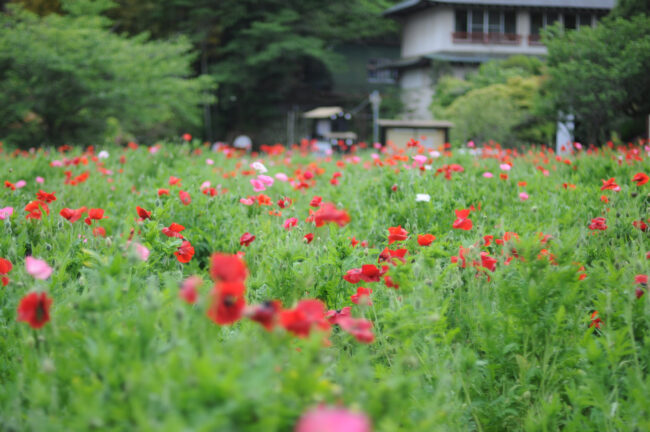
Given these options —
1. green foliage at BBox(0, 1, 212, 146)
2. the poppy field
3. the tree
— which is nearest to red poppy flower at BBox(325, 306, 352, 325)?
the poppy field

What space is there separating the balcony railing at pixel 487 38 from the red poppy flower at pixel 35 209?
80.0 ft

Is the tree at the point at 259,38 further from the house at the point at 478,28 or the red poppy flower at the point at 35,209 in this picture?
the red poppy flower at the point at 35,209

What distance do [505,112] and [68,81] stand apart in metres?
11.0

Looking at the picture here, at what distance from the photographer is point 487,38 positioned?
2512 cm

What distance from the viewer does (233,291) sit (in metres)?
1.06

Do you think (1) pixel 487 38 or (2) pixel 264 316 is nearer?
(2) pixel 264 316

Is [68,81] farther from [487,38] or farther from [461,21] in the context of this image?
[487,38]

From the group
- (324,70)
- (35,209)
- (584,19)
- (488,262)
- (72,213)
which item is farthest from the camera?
(324,70)

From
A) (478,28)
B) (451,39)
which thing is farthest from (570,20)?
(451,39)

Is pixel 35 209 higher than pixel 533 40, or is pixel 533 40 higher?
pixel 533 40

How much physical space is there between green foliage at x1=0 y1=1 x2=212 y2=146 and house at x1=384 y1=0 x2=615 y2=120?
1296 cm

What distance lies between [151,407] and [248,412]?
0.19 m

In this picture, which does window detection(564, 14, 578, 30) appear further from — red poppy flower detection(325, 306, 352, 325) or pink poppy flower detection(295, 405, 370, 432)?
pink poppy flower detection(295, 405, 370, 432)

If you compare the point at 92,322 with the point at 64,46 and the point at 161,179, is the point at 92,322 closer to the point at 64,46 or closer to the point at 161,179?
the point at 161,179
